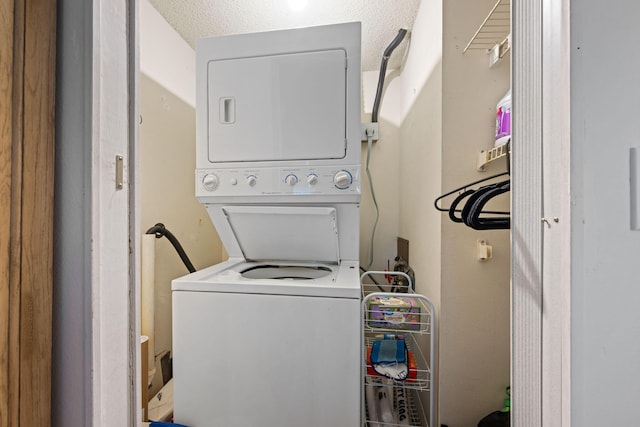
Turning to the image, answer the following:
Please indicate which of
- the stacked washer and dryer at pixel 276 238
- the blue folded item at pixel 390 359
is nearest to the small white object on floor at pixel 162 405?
the stacked washer and dryer at pixel 276 238

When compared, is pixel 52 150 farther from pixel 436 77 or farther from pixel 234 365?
Answer: pixel 436 77

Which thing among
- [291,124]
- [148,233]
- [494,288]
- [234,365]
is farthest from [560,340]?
[148,233]

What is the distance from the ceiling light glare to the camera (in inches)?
72.7

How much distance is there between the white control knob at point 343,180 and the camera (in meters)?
1.52

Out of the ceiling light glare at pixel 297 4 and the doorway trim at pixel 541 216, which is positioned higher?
the ceiling light glare at pixel 297 4

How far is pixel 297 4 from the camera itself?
1.87m

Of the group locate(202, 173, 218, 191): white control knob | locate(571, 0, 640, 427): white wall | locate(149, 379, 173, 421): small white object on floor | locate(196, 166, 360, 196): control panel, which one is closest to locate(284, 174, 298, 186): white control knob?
locate(196, 166, 360, 196): control panel

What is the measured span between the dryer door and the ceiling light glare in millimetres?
622

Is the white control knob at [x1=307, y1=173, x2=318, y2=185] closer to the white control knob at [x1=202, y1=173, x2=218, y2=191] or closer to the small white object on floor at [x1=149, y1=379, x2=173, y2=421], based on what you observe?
the white control knob at [x1=202, y1=173, x2=218, y2=191]

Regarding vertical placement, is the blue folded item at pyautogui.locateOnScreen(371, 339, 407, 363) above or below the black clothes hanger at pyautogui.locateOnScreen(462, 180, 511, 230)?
below

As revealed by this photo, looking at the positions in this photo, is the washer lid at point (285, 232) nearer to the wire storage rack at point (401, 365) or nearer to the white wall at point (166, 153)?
the wire storage rack at point (401, 365)

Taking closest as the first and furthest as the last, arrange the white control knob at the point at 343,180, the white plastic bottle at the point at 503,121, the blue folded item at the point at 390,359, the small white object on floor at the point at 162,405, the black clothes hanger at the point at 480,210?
the black clothes hanger at the point at 480,210, the white plastic bottle at the point at 503,121, the blue folded item at the point at 390,359, the white control knob at the point at 343,180, the small white object on floor at the point at 162,405

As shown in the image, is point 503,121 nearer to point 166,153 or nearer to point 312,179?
point 312,179

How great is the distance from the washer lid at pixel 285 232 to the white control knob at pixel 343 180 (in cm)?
16
